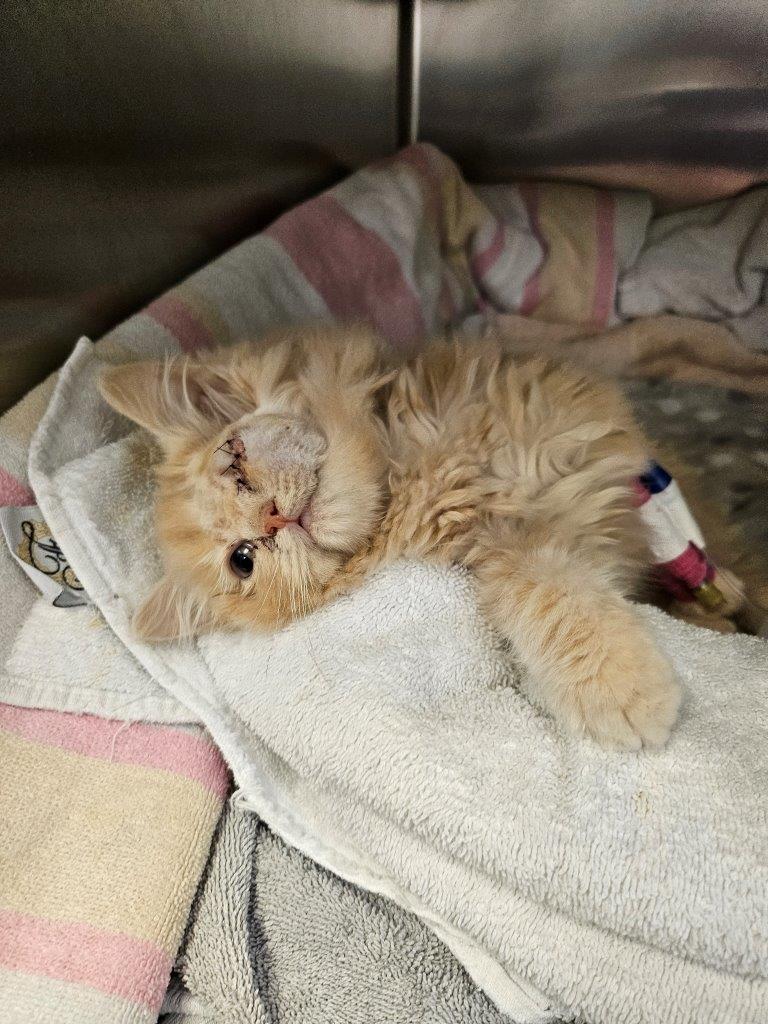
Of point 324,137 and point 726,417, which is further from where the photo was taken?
point 324,137

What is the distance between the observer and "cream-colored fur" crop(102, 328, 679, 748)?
3.67 feet

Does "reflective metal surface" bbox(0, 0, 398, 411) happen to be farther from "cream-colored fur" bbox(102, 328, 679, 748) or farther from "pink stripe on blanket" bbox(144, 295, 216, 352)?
"cream-colored fur" bbox(102, 328, 679, 748)

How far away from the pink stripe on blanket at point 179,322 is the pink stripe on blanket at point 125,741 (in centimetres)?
76

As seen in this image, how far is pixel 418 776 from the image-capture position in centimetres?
102

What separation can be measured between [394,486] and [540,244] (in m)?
1.27

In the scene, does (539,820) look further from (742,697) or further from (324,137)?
(324,137)

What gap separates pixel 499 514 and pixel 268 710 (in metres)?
0.48

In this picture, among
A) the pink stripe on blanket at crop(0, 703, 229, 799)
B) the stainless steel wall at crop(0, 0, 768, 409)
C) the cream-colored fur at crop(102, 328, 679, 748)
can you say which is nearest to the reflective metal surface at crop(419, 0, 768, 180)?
the stainless steel wall at crop(0, 0, 768, 409)

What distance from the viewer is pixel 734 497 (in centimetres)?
163

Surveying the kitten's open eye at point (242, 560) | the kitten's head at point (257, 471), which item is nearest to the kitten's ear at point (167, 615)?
the kitten's head at point (257, 471)

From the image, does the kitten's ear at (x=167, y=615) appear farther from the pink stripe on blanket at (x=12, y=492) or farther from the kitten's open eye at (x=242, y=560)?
the pink stripe on blanket at (x=12, y=492)

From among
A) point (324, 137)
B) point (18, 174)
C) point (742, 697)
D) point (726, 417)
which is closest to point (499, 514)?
point (742, 697)

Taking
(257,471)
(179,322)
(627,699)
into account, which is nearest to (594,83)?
(179,322)

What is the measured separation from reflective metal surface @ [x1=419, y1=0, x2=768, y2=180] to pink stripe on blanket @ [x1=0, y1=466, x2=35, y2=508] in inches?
66.9
